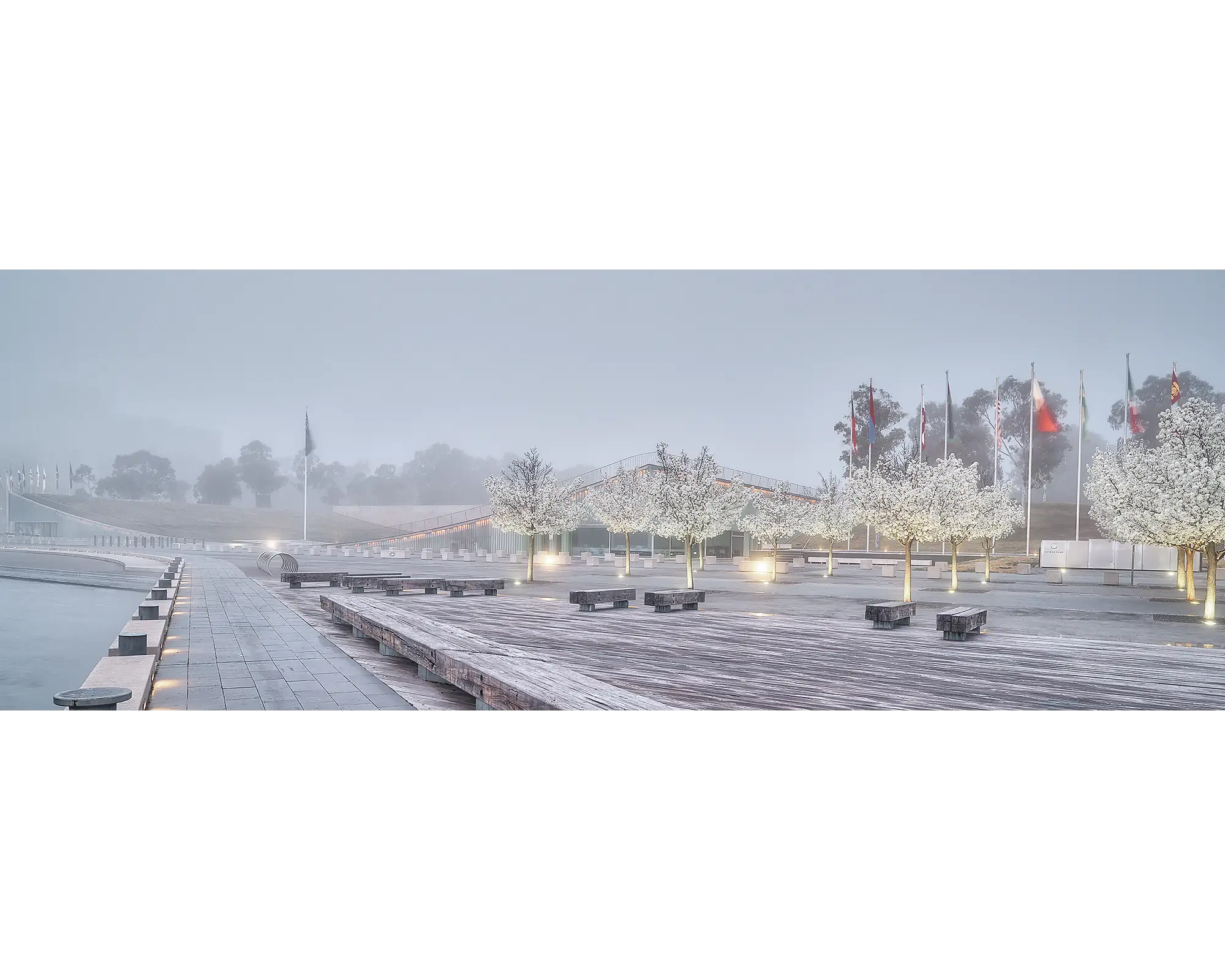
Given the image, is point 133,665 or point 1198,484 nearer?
point 133,665

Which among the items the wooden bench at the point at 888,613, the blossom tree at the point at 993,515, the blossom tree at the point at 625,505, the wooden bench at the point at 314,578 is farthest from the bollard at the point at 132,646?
the blossom tree at the point at 993,515

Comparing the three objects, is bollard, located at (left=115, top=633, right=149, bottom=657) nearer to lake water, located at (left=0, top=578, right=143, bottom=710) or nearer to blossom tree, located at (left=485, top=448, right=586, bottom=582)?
lake water, located at (left=0, top=578, right=143, bottom=710)

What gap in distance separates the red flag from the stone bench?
23.4 m

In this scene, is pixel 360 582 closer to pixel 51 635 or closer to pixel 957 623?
pixel 51 635

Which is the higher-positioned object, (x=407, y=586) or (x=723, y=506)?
(x=723, y=506)

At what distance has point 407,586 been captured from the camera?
20469 millimetres

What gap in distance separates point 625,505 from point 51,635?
19872 mm

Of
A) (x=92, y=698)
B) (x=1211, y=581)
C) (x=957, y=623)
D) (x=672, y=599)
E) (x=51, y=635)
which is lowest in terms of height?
(x=51, y=635)

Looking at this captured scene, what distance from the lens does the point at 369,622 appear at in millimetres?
9109

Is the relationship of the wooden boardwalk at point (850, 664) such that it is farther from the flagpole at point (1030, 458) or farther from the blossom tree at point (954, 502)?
the flagpole at point (1030, 458)

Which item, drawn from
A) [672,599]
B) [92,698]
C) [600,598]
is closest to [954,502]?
[672,599]

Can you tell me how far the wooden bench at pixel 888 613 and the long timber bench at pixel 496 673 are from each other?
20.7 ft
